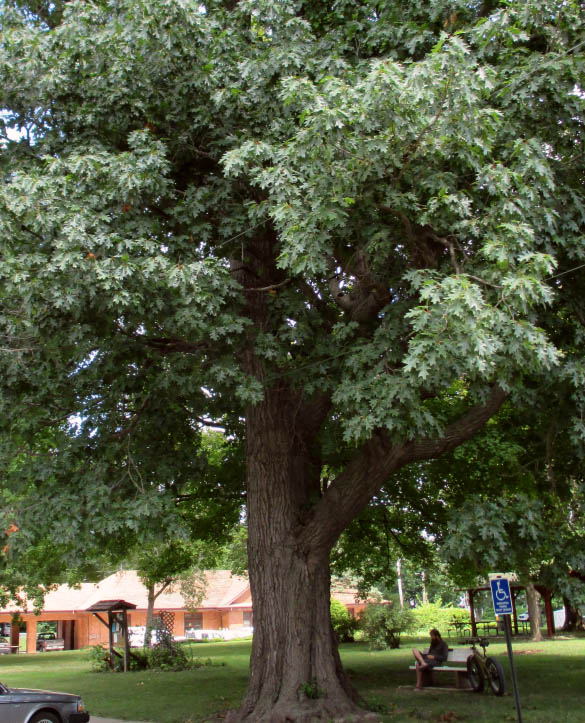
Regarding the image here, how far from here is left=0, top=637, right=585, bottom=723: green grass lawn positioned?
9.93 m

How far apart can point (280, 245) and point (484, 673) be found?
8.25 metres

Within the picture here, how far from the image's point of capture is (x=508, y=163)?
7.71 m

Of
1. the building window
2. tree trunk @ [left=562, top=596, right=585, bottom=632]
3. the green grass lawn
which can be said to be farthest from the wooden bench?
the building window

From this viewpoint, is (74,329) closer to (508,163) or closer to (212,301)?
(212,301)

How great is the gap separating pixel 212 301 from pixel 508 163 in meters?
3.65

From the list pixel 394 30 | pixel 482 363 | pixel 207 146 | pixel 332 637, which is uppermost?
pixel 394 30

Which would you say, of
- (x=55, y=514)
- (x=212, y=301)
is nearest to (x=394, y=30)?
(x=212, y=301)

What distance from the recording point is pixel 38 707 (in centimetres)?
941

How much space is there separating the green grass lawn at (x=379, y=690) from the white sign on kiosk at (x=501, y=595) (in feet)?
6.82

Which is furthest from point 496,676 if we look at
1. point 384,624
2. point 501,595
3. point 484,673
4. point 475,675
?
point 384,624

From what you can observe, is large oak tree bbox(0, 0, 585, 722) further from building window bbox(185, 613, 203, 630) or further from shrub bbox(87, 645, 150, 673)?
building window bbox(185, 613, 203, 630)

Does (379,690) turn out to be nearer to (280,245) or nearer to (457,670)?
(457,670)

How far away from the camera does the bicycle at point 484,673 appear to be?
1153 centimetres

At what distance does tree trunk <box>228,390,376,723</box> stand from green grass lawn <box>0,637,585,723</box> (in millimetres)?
1009
